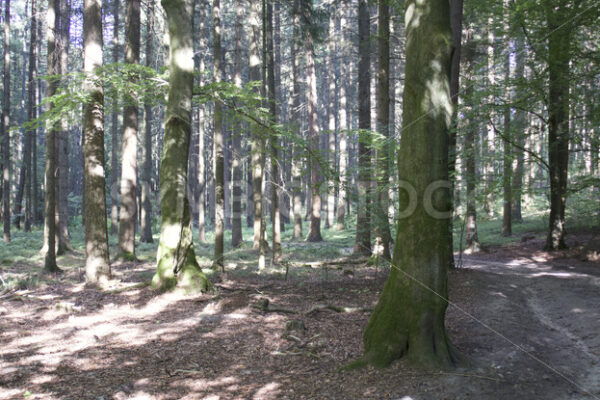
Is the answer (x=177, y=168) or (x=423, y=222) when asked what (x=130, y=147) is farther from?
(x=423, y=222)

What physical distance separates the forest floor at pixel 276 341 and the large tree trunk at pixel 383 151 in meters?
1.34

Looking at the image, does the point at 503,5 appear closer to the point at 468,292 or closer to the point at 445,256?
the point at 468,292

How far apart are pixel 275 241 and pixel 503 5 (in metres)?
10.3

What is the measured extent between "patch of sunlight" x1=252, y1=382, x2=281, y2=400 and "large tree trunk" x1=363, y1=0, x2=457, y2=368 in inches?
44.1

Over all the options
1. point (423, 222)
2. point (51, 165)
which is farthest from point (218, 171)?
point (423, 222)

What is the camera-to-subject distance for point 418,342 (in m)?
4.80

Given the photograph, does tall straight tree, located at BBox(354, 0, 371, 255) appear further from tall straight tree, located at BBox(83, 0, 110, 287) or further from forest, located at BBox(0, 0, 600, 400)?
tall straight tree, located at BBox(83, 0, 110, 287)

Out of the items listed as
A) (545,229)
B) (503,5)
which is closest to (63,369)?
(503,5)

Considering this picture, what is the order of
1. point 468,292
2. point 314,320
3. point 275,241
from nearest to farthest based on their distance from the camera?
point 314,320, point 468,292, point 275,241

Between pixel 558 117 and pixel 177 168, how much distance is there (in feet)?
40.9

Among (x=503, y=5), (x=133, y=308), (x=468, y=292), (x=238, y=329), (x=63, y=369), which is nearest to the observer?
(x=63, y=369)

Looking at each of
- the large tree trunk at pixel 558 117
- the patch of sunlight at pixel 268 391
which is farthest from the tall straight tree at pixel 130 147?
the large tree trunk at pixel 558 117

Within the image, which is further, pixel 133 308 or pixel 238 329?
pixel 133 308


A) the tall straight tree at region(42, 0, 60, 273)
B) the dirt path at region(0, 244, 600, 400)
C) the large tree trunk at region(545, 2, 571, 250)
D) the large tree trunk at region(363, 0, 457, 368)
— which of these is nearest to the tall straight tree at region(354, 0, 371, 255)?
the dirt path at region(0, 244, 600, 400)
